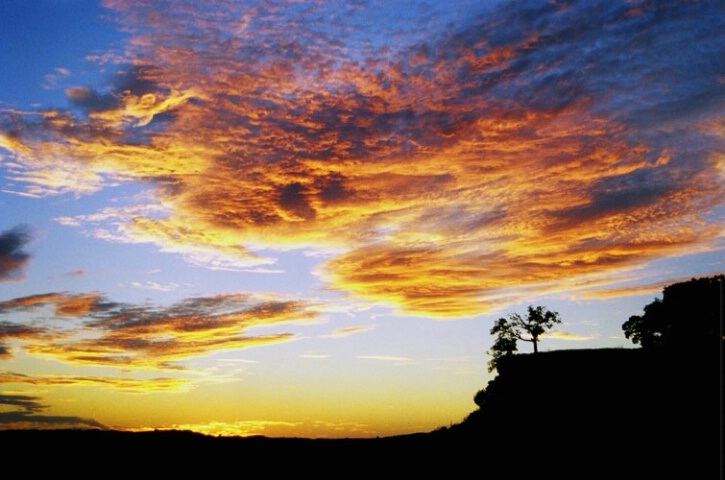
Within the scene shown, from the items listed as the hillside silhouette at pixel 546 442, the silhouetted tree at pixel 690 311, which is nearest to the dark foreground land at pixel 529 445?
the hillside silhouette at pixel 546 442

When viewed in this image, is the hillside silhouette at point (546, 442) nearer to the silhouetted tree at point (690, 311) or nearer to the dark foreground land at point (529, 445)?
the dark foreground land at point (529, 445)

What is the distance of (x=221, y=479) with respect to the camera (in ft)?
52.4

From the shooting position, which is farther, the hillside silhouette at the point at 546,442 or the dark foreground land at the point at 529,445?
the hillside silhouette at the point at 546,442

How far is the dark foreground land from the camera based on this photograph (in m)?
16.0

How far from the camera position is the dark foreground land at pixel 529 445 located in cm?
1596

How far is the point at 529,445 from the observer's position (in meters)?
21.4

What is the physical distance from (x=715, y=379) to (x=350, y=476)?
17346 millimetres

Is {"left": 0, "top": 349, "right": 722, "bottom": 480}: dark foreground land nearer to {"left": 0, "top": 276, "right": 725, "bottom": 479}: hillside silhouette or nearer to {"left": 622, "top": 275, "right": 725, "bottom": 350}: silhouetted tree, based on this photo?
{"left": 0, "top": 276, "right": 725, "bottom": 479}: hillside silhouette

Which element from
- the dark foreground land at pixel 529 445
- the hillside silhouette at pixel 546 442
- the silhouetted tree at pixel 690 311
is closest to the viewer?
the dark foreground land at pixel 529 445

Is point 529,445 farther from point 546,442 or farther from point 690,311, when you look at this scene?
point 690,311

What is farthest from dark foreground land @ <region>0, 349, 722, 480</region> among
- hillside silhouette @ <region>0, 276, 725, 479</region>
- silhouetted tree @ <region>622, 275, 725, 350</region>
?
silhouetted tree @ <region>622, 275, 725, 350</region>

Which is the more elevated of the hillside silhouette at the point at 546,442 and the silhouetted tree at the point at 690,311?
the silhouetted tree at the point at 690,311

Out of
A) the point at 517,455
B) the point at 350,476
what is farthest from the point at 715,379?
the point at 350,476

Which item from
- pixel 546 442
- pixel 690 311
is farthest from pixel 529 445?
pixel 690 311
